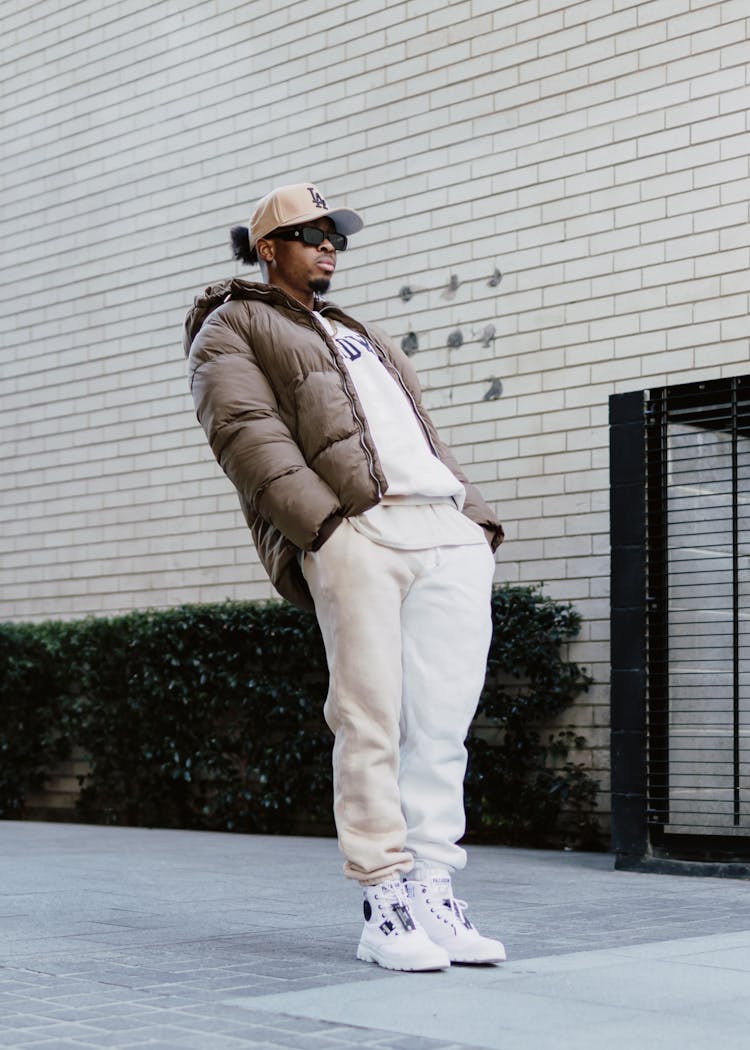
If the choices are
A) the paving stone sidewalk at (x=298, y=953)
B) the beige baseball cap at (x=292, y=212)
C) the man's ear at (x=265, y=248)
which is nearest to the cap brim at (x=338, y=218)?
the beige baseball cap at (x=292, y=212)

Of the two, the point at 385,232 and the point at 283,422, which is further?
the point at 385,232

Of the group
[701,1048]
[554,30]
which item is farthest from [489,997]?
[554,30]

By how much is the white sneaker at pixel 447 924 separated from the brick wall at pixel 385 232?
3.89m

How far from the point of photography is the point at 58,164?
1101cm

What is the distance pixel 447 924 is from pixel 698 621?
3034mm

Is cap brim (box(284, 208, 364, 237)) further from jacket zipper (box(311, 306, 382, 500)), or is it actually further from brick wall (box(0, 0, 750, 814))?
brick wall (box(0, 0, 750, 814))

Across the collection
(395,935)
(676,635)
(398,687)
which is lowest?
(395,935)

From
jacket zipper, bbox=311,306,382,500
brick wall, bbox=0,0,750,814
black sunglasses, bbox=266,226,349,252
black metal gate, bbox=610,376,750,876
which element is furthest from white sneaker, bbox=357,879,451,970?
brick wall, bbox=0,0,750,814

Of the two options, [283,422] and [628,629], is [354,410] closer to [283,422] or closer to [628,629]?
[283,422]

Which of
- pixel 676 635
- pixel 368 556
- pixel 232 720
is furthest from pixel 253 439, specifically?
pixel 232 720

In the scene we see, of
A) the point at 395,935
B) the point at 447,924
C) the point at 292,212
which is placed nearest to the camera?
the point at 395,935

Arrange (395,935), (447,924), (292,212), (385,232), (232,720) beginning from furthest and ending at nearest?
(232,720)
(385,232)
(292,212)
(447,924)
(395,935)

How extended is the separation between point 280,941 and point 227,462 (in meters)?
1.37

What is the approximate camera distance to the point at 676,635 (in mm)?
6398
